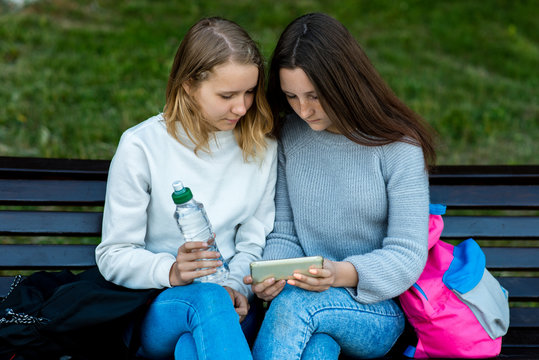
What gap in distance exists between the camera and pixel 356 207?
2484mm

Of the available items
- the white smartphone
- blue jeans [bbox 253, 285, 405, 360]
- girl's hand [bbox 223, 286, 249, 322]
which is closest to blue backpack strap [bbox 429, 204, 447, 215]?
blue jeans [bbox 253, 285, 405, 360]

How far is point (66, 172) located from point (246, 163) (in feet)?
2.89

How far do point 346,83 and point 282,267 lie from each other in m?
0.73

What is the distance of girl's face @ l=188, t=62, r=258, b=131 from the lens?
2312mm

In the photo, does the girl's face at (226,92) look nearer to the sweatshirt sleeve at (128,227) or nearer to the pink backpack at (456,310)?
the sweatshirt sleeve at (128,227)

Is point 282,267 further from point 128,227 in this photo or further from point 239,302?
point 128,227

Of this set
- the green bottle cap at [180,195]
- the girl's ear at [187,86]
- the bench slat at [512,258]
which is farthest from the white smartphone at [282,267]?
the bench slat at [512,258]

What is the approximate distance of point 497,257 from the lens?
2.92m

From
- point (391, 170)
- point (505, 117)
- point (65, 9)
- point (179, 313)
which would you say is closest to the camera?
point (179, 313)

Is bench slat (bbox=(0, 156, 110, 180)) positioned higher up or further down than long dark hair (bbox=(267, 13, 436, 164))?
further down

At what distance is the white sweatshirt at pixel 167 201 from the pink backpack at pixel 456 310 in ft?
2.29

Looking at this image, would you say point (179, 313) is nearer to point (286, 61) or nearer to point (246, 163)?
point (246, 163)

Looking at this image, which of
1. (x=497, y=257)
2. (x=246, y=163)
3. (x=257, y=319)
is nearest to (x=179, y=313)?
(x=257, y=319)

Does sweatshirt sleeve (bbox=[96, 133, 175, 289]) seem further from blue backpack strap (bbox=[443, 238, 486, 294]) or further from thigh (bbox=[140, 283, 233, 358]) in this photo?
blue backpack strap (bbox=[443, 238, 486, 294])
